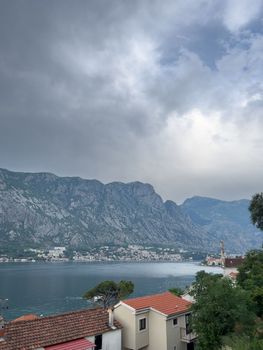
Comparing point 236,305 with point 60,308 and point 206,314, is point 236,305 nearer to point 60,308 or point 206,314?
point 206,314

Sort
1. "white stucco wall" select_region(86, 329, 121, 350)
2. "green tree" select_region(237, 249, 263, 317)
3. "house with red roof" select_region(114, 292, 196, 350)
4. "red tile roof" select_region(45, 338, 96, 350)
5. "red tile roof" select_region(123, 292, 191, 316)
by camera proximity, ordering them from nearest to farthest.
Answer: "red tile roof" select_region(45, 338, 96, 350) < "white stucco wall" select_region(86, 329, 121, 350) < "green tree" select_region(237, 249, 263, 317) < "house with red roof" select_region(114, 292, 196, 350) < "red tile roof" select_region(123, 292, 191, 316)

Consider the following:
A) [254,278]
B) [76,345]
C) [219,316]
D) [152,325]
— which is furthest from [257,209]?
[76,345]

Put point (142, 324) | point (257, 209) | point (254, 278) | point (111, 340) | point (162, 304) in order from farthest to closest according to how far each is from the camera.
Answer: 1. point (257, 209)
2. point (254, 278)
3. point (162, 304)
4. point (142, 324)
5. point (111, 340)

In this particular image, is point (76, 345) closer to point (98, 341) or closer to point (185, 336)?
point (98, 341)

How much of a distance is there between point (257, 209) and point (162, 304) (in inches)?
1282

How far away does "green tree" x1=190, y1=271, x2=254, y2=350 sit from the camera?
26484 mm

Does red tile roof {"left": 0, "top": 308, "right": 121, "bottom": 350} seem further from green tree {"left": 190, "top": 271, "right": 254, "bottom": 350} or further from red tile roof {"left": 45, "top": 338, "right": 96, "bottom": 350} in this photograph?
green tree {"left": 190, "top": 271, "right": 254, "bottom": 350}

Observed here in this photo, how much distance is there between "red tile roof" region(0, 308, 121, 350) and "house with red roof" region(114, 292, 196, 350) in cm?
140

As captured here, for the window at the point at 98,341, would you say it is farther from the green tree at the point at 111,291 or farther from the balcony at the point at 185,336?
the green tree at the point at 111,291

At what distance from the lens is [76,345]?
26.7 meters

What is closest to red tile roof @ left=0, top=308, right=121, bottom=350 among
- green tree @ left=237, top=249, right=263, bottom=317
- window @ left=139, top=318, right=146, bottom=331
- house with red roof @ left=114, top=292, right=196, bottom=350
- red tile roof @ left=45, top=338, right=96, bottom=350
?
red tile roof @ left=45, top=338, right=96, bottom=350

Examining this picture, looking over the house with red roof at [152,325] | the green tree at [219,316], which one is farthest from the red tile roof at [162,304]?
the green tree at [219,316]

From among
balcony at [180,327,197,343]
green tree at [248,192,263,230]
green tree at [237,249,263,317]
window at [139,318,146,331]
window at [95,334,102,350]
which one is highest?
green tree at [248,192,263,230]

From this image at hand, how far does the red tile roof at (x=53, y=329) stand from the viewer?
25.2 m
